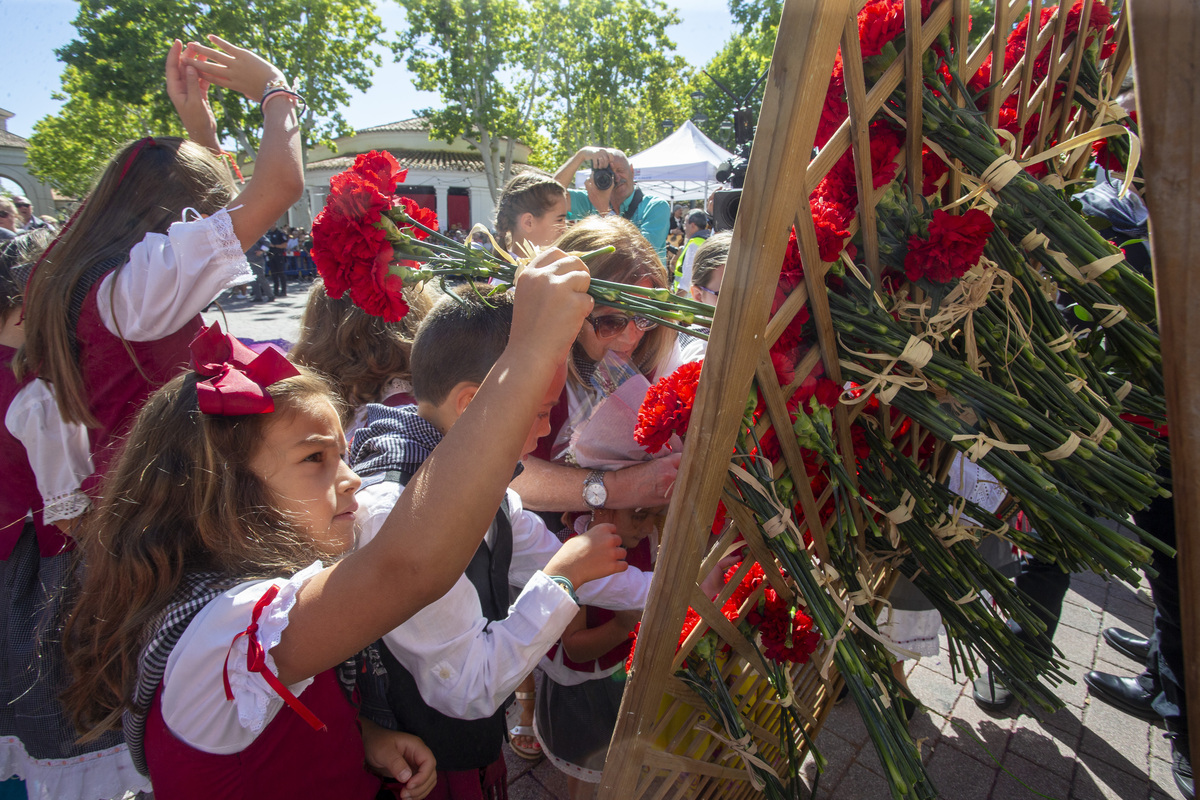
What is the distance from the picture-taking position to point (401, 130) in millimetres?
33781

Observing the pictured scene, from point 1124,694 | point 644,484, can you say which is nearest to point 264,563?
point 644,484

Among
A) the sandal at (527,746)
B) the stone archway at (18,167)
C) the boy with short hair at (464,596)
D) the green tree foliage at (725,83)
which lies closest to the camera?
the boy with short hair at (464,596)

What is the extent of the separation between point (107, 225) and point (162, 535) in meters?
1.05

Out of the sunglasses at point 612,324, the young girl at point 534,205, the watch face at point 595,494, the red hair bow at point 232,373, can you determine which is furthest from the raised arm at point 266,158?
the young girl at point 534,205

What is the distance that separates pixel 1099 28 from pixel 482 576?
163 centimetres

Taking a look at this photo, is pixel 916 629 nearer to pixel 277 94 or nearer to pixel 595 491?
pixel 595 491

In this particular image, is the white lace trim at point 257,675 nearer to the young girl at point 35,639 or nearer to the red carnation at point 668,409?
the red carnation at point 668,409

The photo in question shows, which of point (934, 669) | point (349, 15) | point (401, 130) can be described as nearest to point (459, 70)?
point (349, 15)

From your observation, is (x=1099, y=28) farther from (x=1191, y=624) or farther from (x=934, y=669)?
(x=934, y=669)

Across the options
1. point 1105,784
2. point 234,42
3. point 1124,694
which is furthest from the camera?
point 234,42

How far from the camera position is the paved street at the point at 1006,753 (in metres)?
2.34

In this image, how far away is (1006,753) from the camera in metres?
2.49

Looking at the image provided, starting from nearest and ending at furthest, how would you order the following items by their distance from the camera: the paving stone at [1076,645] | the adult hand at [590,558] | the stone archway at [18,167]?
the adult hand at [590,558] < the paving stone at [1076,645] < the stone archway at [18,167]

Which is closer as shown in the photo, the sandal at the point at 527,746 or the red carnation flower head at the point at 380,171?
the red carnation flower head at the point at 380,171
